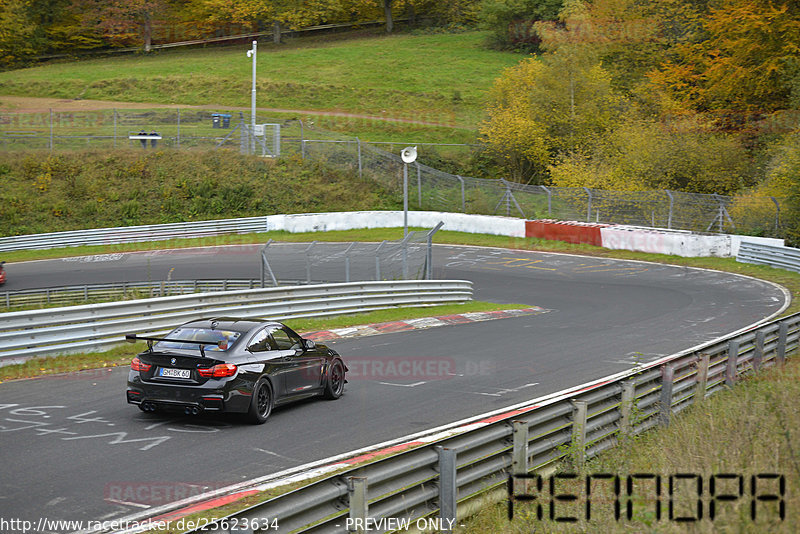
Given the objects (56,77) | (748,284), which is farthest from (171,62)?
(748,284)

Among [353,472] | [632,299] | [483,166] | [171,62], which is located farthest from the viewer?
[171,62]

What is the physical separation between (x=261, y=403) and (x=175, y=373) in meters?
1.23

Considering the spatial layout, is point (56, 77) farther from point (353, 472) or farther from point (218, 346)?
point (353, 472)

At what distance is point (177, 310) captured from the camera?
58.6 ft

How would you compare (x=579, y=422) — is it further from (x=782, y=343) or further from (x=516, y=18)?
(x=516, y=18)

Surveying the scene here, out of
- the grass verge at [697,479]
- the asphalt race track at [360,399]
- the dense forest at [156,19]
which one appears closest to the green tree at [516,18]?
the dense forest at [156,19]

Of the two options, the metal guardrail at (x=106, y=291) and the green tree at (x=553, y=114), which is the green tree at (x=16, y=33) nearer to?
the green tree at (x=553, y=114)

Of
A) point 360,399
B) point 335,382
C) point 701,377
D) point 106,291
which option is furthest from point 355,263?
point 701,377

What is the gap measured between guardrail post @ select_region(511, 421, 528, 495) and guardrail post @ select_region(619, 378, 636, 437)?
7.35ft

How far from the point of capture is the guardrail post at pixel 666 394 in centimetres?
1050

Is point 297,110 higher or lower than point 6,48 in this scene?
lower

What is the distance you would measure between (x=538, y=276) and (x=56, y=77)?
60.9m

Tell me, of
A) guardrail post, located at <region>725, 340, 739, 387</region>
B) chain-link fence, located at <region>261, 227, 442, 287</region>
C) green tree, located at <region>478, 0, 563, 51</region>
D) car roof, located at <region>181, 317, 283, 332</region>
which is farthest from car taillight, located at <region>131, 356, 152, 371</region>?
green tree, located at <region>478, 0, 563, 51</region>

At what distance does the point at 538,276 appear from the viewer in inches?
1230
